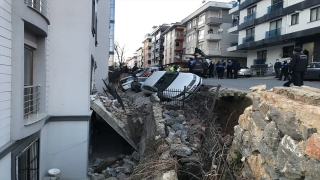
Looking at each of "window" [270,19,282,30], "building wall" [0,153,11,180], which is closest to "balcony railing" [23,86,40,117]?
"building wall" [0,153,11,180]

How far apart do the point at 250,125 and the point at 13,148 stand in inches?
185

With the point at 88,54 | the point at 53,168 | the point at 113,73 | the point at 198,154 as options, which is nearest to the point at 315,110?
the point at 198,154

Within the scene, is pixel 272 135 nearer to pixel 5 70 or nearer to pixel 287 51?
pixel 5 70

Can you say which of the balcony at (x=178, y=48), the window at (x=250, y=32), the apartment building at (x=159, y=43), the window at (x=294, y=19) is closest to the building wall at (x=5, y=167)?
the window at (x=294, y=19)

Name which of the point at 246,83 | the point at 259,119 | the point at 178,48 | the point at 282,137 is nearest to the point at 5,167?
the point at 259,119

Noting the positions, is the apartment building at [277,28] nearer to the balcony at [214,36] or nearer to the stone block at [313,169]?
the balcony at [214,36]

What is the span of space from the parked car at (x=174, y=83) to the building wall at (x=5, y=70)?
6.84 m

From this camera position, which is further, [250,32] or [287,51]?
[250,32]

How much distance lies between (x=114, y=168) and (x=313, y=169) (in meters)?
7.69

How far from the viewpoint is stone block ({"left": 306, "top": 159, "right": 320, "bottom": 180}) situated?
2256 millimetres

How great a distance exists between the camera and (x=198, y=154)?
564 cm

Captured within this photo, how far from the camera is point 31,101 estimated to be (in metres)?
7.03

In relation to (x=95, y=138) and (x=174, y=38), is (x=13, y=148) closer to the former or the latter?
(x=95, y=138)

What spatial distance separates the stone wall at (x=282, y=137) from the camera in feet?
7.93
